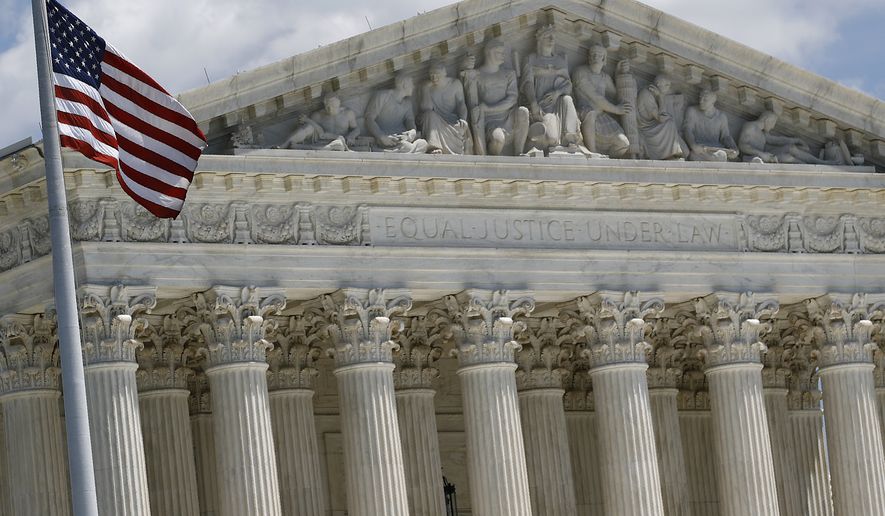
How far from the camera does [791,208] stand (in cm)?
5862

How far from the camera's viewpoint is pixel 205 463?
58594 mm

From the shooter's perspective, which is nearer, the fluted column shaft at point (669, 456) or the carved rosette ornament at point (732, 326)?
the carved rosette ornament at point (732, 326)

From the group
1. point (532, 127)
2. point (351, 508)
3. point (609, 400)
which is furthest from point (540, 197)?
point (351, 508)

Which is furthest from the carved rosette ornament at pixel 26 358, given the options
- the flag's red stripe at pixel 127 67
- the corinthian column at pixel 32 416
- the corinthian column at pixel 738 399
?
the corinthian column at pixel 738 399

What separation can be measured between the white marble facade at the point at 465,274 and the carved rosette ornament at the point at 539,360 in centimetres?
10

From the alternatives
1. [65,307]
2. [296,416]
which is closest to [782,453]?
[296,416]

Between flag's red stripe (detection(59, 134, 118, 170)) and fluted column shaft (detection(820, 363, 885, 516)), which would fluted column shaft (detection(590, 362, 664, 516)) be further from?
flag's red stripe (detection(59, 134, 118, 170))

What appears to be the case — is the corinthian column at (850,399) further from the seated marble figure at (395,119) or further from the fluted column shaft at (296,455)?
the fluted column shaft at (296,455)

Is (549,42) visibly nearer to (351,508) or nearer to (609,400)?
(609,400)

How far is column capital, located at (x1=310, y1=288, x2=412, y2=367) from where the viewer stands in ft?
174

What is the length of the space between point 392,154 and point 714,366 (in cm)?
1059

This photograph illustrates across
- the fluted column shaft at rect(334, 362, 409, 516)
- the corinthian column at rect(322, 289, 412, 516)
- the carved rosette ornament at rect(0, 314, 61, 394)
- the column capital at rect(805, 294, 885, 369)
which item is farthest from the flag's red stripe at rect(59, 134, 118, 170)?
the column capital at rect(805, 294, 885, 369)

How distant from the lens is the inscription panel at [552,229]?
5403 cm

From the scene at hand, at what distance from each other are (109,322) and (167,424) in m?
6.61
